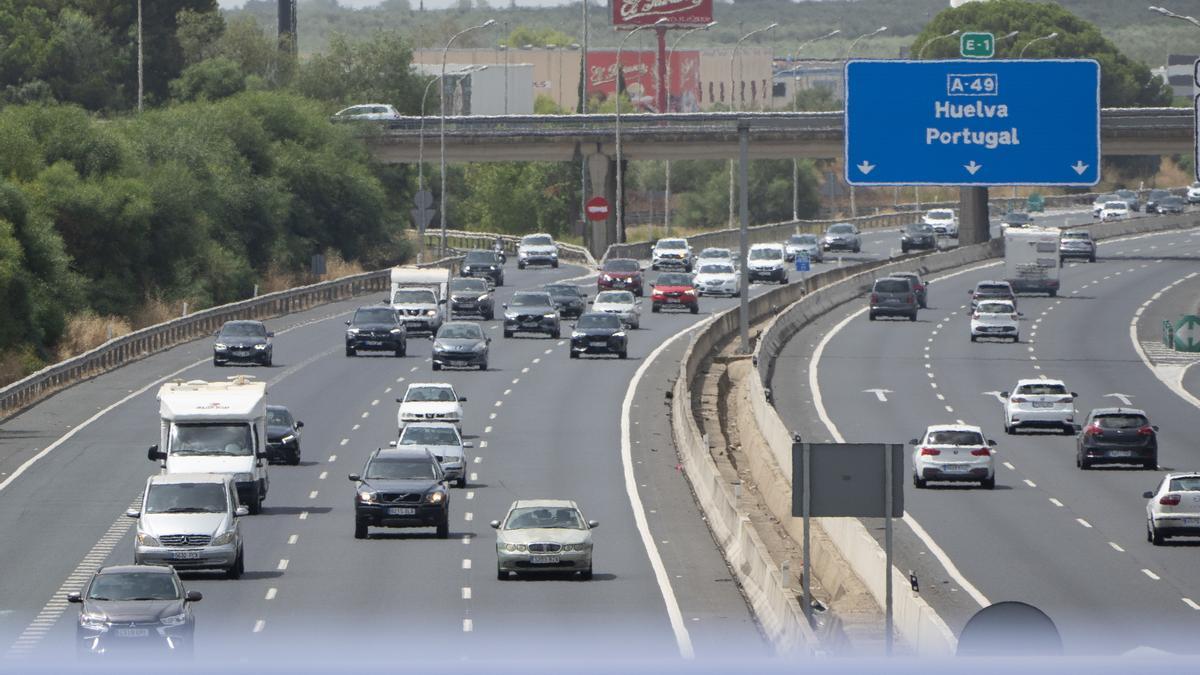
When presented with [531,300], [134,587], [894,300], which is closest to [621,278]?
[894,300]

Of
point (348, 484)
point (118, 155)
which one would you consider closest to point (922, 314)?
point (118, 155)

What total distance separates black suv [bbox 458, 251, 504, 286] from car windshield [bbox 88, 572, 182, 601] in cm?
6878

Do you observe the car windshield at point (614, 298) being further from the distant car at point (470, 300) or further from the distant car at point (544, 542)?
the distant car at point (544, 542)

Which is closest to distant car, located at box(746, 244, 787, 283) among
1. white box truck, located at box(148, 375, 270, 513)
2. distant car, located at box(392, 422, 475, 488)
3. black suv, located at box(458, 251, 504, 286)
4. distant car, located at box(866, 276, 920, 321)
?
black suv, located at box(458, 251, 504, 286)

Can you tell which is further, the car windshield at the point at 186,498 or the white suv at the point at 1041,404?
the white suv at the point at 1041,404

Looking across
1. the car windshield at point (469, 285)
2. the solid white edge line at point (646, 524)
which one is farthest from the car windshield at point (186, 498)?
the car windshield at point (469, 285)

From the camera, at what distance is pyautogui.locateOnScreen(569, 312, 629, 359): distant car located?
6725 cm

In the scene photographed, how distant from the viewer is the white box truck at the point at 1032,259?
92294 millimetres

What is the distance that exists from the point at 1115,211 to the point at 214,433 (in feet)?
364

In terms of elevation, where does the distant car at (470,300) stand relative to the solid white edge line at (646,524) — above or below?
above

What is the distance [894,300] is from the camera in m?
84.1

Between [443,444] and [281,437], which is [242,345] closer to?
[281,437]

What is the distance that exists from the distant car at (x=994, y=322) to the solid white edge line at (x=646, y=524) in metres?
13.3

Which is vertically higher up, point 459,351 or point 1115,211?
point 1115,211
